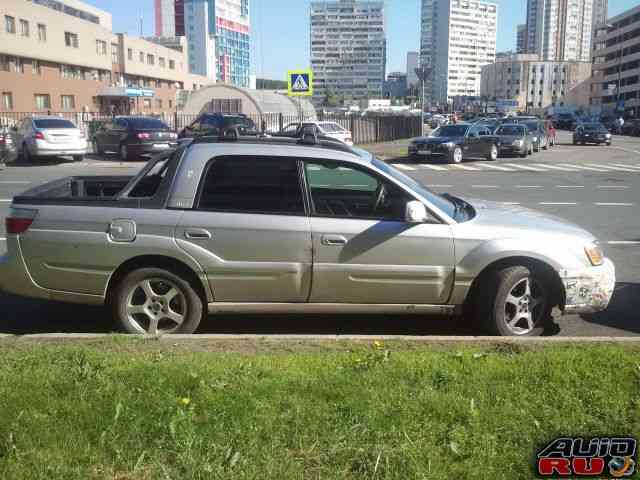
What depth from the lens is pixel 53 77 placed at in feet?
186

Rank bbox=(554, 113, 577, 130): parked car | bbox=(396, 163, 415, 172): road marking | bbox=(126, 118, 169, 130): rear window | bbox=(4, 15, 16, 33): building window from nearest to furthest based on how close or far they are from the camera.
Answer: bbox=(396, 163, 415, 172): road marking < bbox=(126, 118, 169, 130): rear window < bbox=(4, 15, 16, 33): building window < bbox=(554, 113, 577, 130): parked car

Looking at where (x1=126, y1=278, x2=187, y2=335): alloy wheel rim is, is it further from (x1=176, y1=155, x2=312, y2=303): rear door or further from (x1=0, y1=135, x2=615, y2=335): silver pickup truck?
(x1=176, y1=155, x2=312, y2=303): rear door

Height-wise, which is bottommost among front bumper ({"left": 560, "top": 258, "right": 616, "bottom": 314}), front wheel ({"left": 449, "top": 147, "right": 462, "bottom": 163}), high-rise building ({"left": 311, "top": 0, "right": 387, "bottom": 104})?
front wheel ({"left": 449, "top": 147, "right": 462, "bottom": 163})

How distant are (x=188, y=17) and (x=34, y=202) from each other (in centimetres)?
16763

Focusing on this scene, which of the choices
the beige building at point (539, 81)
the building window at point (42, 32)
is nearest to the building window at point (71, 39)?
the building window at point (42, 32)

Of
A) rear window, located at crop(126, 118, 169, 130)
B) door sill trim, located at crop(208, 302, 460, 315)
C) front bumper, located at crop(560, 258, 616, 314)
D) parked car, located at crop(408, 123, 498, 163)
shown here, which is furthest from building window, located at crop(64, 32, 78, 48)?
front bumper, located at crop(560, 258, 616, 314)

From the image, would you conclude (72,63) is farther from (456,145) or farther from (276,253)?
(276,253)

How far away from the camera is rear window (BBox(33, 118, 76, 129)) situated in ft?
79.8

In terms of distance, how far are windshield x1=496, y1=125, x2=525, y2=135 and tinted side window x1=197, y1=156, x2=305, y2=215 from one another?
28.6 metres

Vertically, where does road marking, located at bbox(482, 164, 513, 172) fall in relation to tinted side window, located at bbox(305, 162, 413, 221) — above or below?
below

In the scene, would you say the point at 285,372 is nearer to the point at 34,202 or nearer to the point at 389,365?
the point at 389,365

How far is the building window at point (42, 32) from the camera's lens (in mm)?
54547

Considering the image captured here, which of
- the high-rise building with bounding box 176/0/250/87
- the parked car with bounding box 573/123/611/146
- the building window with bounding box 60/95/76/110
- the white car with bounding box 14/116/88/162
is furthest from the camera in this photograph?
the high-rise building with bounding box 176/0/250/87

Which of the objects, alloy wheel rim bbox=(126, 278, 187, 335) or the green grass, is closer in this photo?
the green grass
